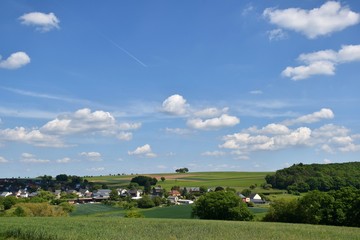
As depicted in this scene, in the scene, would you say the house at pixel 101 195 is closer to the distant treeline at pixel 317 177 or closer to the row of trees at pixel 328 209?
the distant treeline at pixel 317 177

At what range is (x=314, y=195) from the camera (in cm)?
6956

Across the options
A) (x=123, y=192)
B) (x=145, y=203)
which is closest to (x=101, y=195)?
(x=123, y=192)

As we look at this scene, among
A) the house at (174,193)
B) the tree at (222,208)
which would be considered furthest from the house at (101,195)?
the tree at (222,208)

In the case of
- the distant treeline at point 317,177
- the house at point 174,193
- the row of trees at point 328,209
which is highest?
the distant treeline at point 317,177

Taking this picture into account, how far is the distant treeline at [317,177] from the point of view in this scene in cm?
15462

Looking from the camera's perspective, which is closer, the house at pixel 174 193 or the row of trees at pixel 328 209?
the row of trees at pixel 328 209

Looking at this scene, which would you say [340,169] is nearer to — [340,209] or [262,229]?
[340,209]

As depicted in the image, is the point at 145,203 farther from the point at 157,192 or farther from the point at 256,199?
the point at 157,192

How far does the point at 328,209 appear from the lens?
67500 mm

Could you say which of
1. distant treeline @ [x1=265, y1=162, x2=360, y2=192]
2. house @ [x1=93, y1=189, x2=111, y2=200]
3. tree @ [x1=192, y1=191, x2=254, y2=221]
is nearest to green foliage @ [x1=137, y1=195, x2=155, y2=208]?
house @ [x1=93, y1=189, x2=111, y2=200]

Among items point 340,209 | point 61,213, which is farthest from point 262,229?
point 61,213

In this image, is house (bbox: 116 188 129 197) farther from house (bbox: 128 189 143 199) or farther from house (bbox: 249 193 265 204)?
house (bbox: 249 193 265 204)

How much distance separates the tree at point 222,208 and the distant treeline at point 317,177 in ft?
252

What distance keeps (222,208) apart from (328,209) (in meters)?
22.4
